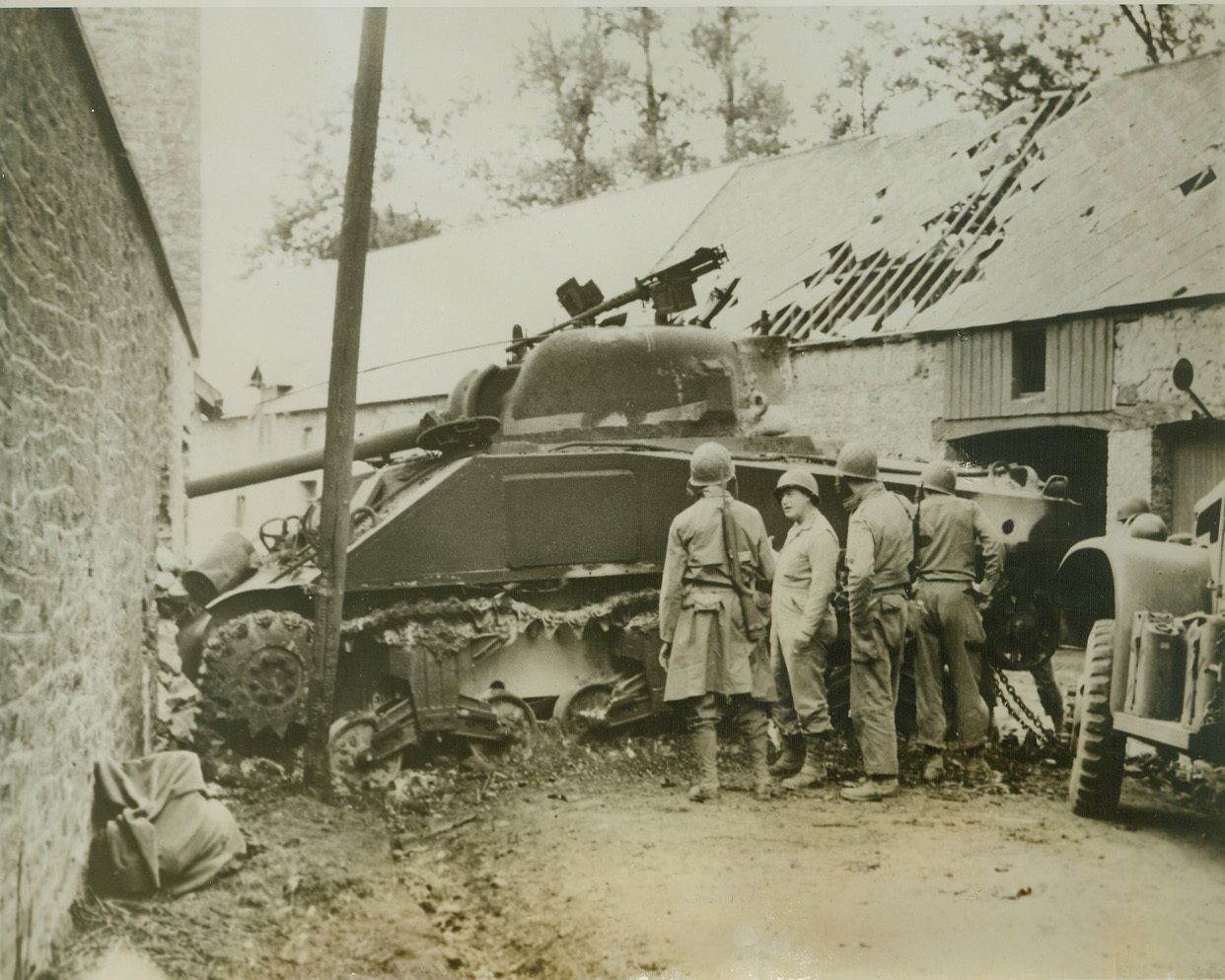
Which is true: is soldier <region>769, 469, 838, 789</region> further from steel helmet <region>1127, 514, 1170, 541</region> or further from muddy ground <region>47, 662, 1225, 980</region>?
steel helmet <region>1127, 514, 1170, 541</region>

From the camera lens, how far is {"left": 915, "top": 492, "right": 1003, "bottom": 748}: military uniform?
582 centimetres

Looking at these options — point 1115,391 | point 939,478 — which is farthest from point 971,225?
point 939,478

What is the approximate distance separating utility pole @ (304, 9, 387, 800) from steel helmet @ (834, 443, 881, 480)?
243 centimetres

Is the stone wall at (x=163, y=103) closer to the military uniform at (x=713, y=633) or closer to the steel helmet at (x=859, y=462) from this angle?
the military uniform at (x=713, y=633)

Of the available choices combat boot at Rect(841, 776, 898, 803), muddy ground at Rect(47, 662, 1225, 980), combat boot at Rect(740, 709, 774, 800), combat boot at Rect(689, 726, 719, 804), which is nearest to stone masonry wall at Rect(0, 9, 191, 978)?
muddy ground at Rect(47, 662, 1225, 980)

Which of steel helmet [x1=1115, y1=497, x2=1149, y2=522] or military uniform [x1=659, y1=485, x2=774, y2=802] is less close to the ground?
steel helmet [x1=1115, y1=497, x2=1149, y2=522]

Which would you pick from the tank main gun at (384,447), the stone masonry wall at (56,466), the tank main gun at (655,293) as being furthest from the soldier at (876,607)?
the stone masonry wall at (56,466)

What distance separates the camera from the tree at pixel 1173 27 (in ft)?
18.0

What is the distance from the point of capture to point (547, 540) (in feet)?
20.7

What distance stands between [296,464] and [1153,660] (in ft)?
14.8

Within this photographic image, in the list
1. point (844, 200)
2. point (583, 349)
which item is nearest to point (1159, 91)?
point (844, 200)

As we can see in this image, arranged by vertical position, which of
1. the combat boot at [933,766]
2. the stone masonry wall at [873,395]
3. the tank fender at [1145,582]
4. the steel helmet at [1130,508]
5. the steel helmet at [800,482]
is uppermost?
the stone masonry wall at [873,395]

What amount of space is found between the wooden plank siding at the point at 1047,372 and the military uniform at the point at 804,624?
5.17 ft

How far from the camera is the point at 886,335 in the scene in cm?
688
